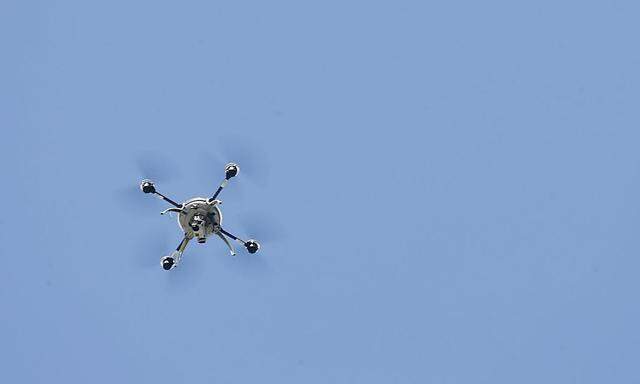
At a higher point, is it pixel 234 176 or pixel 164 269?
pixel 234 176

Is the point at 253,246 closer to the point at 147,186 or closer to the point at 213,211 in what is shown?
the point at 213,211

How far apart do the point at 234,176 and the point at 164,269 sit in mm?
7267

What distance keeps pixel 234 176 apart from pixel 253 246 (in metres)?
4.68

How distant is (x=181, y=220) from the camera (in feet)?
192

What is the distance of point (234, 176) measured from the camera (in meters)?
59.3

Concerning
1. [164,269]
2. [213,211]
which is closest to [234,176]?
[213,211]

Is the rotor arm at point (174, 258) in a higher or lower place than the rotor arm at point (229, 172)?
lower

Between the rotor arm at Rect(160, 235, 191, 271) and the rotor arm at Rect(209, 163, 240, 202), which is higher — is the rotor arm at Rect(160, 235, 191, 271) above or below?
below

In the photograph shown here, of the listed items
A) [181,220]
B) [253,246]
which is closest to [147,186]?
[181,220]

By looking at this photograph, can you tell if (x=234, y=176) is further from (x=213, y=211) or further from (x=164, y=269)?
(x=164, y=269)

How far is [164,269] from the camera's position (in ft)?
197

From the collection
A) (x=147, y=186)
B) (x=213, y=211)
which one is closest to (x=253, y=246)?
(x=213, y=211)

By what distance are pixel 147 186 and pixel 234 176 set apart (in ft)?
17.2

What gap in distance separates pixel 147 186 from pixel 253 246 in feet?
24.8
